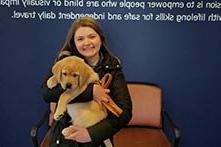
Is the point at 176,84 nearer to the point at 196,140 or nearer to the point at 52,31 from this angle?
the point at 196,140

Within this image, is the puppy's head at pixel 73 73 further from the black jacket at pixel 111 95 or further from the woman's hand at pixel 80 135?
the woman's hand at pixel 80 135

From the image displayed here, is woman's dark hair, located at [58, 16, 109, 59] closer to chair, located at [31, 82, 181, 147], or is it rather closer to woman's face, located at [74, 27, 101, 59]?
woman's face, located at [74, 27, 101, 59]

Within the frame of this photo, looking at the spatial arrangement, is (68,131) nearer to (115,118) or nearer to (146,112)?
(115,118)

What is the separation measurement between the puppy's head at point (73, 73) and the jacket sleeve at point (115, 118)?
0.43 ft

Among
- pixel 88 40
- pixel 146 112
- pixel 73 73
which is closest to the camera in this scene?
pixel 73 73

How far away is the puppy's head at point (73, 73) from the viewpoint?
164 cm

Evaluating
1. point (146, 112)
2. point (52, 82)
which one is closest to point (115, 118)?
point (52, 82)

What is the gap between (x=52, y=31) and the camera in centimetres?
287

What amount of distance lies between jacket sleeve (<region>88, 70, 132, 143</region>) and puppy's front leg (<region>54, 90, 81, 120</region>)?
144 mm

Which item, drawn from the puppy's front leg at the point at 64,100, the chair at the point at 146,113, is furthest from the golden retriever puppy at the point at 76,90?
the chair at the point at 146,113

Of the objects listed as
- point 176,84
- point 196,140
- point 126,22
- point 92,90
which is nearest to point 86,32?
point 92,90

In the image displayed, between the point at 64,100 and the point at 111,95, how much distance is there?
0.23 metres

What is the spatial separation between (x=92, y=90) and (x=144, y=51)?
1.26 meters

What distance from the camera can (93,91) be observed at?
169cm
